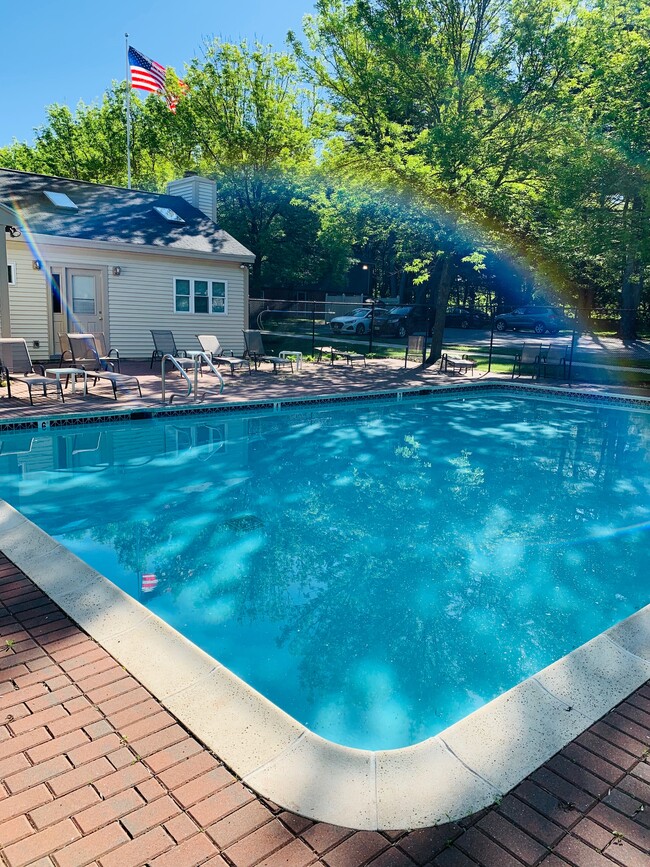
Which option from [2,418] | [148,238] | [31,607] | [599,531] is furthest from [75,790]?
[148,238]

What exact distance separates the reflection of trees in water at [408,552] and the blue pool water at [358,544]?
21mm

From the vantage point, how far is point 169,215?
17172 millimetres

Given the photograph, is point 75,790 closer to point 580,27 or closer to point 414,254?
point 580,27

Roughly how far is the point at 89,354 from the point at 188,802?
38.9 ft

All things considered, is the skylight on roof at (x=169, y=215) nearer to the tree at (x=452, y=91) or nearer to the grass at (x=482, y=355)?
the tree at (x=452, y=91)

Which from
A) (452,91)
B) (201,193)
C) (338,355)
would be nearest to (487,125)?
(452,91)

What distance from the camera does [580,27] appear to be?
592 inches

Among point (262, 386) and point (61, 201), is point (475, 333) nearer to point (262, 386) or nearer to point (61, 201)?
point (262, 386)

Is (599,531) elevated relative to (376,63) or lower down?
lower down

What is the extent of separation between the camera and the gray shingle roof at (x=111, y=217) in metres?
14.3

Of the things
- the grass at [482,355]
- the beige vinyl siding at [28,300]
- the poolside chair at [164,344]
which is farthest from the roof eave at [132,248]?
the grass at [482,355]

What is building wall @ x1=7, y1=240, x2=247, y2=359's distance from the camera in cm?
1370

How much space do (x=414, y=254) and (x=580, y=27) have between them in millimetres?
14286

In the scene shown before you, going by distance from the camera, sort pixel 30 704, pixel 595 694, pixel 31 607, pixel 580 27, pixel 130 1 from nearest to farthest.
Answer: pixel 30 704, pixel 595 694, pixel 31 607, pixel 580 27, pixel 130 1
